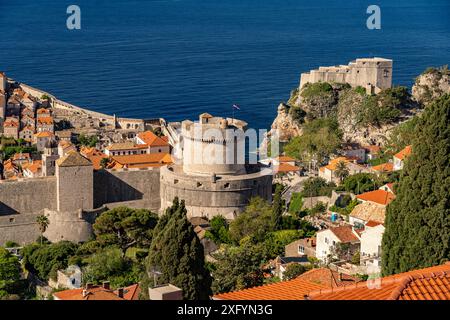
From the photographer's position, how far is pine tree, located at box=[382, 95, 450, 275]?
14758 millimetres

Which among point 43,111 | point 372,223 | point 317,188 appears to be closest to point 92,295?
point 372,223

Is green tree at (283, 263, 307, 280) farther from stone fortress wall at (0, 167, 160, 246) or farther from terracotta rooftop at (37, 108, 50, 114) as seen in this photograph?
terracotta rooftop at (37, 108, 50, 114)

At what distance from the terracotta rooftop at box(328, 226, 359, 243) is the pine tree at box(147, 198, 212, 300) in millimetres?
11133

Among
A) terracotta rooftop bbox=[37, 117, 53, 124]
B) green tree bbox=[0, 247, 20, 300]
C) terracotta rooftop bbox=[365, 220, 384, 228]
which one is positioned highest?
terracotta rooftop bbox=[37, 117, 53, 124]

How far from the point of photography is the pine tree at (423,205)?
48.4 feet

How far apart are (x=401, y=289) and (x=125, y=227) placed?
23568mm

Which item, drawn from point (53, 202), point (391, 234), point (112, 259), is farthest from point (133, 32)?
point (391, 234)

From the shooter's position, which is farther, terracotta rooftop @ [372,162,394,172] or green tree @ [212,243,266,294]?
terracotta rooftop @ [372,162,394,172]

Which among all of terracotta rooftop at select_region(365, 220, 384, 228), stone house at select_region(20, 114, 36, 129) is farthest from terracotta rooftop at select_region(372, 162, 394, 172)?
stone house at select_region(20, 114, 36, 129)

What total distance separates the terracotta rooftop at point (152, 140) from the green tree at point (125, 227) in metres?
17.7

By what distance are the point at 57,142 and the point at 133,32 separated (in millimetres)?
75934

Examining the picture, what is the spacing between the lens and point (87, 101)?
78.0 meters

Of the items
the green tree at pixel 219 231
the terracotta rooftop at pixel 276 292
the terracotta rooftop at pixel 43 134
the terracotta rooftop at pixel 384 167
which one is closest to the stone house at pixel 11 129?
the terracotta rooftop at pixel 43 134
